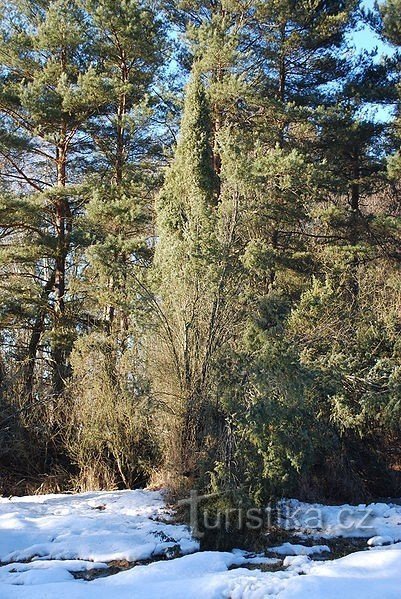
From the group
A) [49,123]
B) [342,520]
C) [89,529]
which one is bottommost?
[342,520]

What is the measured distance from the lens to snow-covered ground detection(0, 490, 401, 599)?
201 inches

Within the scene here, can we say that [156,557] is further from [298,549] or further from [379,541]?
[379,541]

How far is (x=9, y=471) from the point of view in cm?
1177

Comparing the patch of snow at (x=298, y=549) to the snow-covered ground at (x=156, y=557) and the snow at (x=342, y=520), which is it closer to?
the snow-covered ground at (x=156, y=557)

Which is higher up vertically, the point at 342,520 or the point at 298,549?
the point at 342,520

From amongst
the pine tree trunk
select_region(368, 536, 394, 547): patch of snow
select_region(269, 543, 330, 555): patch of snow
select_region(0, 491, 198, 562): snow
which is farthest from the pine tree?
select_region(368, 536, 394, 547): patch of snow

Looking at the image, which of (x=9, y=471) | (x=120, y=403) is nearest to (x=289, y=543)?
(x=120, y=403)

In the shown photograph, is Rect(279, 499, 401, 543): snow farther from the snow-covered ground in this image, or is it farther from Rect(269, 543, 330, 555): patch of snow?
Rect(269, 543, 330, 555): patch of snow

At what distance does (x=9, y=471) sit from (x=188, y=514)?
4985mm

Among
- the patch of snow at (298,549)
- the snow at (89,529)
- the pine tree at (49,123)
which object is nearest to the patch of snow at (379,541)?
the patch of snow at (298,549)

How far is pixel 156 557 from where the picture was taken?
275 inches

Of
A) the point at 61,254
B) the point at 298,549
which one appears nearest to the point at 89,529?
the point at 298,549

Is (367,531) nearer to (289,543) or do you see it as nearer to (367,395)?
(289,543)

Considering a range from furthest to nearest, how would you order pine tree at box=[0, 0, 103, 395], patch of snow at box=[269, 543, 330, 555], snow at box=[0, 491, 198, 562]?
1. pine tree at box=[0, 0, 103, 395]
2. patch of snow at box=[269, 543, 330, 555]
3. snow at box=[0, 491, 198, 562]
